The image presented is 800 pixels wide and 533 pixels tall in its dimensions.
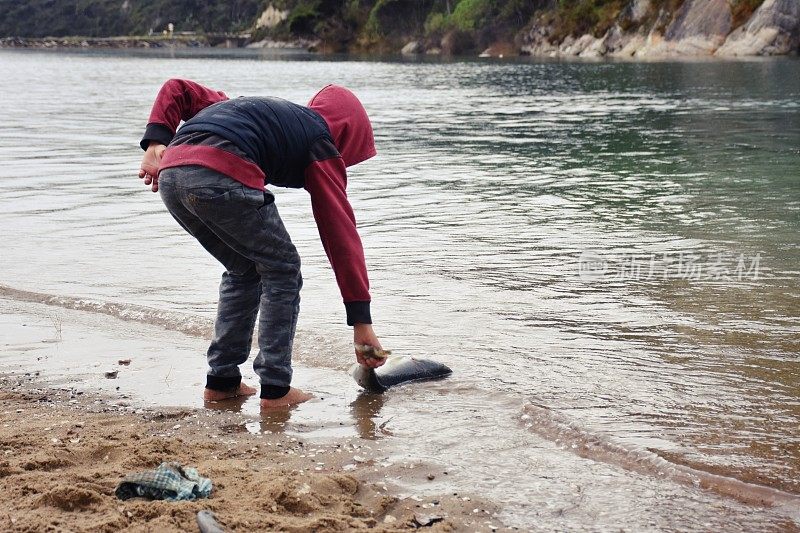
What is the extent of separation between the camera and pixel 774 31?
6275cm

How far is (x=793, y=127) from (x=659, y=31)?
5488 centimetres

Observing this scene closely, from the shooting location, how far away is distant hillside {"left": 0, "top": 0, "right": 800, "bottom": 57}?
64.8m

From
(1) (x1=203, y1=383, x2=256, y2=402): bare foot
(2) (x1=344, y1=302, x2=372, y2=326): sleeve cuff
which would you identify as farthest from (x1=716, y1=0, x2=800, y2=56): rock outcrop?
(2) (x1=344, y1=302, x2=372, y2=326): sleeve cuff

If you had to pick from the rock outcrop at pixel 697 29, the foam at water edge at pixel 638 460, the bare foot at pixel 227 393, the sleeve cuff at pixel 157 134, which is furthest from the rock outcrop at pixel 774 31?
the sleeve cuff at pixel 157 134

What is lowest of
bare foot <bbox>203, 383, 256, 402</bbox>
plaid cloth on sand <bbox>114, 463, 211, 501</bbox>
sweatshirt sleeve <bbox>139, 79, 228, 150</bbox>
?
bare foot <bbox>203, 383, 256, 402</bbox>

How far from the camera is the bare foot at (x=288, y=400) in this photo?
4953 mm

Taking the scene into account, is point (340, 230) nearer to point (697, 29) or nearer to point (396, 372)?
point (396, 372)

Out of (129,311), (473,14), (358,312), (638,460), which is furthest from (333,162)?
(473,14)

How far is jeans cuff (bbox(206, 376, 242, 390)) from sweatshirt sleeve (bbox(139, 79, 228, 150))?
49.5 inches

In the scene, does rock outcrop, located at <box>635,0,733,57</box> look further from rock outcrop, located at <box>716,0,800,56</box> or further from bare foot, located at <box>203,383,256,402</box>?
bare foot, located at <box>203,383,256,402</box>

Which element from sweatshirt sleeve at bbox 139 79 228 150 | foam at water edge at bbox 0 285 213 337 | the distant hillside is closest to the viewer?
sweatshirt sleeve at bbox 139 79 228 150

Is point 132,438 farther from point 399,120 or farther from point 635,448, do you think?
point 399,120

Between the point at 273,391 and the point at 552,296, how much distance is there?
300cm

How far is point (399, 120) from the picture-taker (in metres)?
26.7
